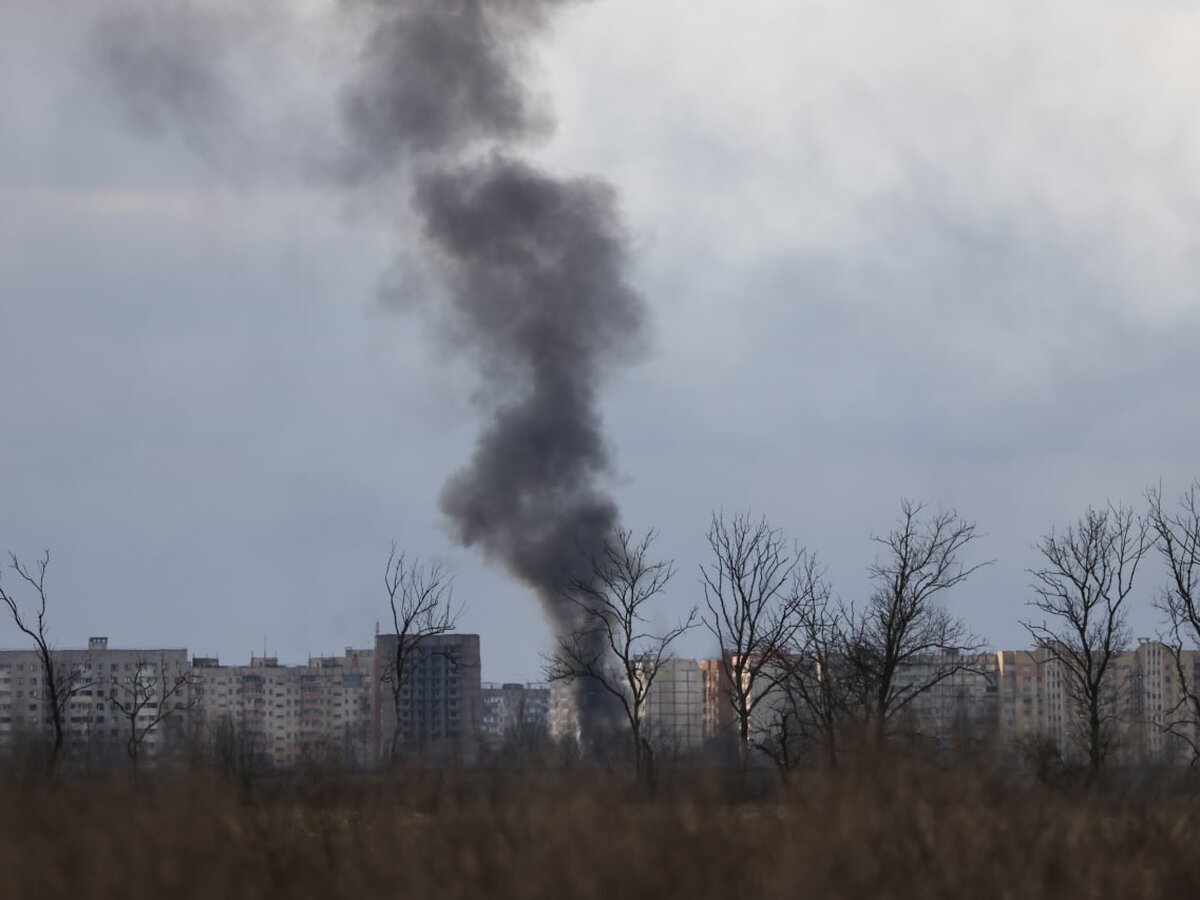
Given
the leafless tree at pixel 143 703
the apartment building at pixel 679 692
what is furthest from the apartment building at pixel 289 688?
the apartment building at pixel 679 692

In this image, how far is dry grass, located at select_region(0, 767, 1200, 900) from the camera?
9.70m

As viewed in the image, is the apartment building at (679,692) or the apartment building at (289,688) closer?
the apartment building at (679,692)

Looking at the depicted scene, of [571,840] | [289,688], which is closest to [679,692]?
[289,688]

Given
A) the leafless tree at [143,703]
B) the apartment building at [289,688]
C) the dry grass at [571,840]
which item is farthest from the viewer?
the apartment building at [289,688]

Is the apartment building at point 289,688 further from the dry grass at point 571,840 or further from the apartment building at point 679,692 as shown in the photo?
the dry grass at point 571,840

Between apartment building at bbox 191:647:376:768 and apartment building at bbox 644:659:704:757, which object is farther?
apartment building at bbox 191:647:376:768

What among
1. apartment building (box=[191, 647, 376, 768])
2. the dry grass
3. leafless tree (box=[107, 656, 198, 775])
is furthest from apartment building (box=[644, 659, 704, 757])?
the dry grass

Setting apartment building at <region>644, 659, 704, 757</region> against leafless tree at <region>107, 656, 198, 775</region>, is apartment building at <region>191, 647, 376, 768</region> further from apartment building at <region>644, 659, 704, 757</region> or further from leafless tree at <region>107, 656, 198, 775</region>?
apartment building at <region>644, 659, 704, 757</region>

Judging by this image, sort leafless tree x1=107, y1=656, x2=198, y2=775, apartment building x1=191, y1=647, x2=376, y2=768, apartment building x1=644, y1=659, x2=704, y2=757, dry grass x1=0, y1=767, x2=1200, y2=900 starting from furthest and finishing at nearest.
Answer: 1. apartment building x1=191, y1=647, x2=376, y2=768
2. apartment building x1=644, y1=659, x2=704, y2=757
3. leafless tree x1=107, y1=656, x2=198, y2=775
4. dry grass x1=0, y1=767, x2=1200, y2=900

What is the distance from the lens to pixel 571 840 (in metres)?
9.98

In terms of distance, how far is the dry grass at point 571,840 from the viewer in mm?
9703

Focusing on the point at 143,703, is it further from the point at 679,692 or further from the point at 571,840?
the point at 679,692

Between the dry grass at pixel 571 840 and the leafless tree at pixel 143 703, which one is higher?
the leafless tree at pixel 143 703

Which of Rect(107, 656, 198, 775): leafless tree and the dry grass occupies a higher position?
Rect(107, 656, 198, 775): leafless tree
